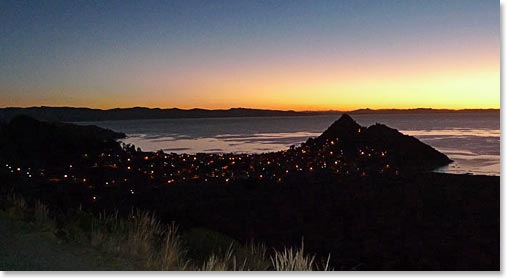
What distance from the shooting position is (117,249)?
372 cm

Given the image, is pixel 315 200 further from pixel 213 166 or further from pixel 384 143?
pixel 384 143

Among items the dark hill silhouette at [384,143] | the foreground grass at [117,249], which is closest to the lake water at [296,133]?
the dark hill silhouette at [384,143]

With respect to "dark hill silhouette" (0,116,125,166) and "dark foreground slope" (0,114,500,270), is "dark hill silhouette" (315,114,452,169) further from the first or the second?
"dark hill silhouette" (0,116,125,166)

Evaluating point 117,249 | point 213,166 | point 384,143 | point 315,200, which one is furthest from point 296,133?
point 117,249

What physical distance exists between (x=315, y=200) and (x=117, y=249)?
2.76 metres

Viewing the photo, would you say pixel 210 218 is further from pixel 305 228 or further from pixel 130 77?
pixel 130 77

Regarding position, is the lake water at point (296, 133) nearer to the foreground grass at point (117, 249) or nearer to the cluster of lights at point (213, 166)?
the cluster of lights at point (213, 166)

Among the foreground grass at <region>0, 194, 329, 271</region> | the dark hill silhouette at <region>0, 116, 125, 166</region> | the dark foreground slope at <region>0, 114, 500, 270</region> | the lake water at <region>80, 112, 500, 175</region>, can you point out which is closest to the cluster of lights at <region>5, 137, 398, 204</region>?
the dark foreground slope at <region>0, 114, 500, 270</region>

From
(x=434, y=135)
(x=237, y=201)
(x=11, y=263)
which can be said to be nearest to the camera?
(x=11, y=263)

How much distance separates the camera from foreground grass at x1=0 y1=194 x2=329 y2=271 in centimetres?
354

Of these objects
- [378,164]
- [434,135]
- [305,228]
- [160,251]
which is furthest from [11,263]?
Answer: [434,135]

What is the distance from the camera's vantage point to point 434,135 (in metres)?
9.55

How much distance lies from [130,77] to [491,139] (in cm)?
340

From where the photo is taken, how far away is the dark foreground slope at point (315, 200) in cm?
462
